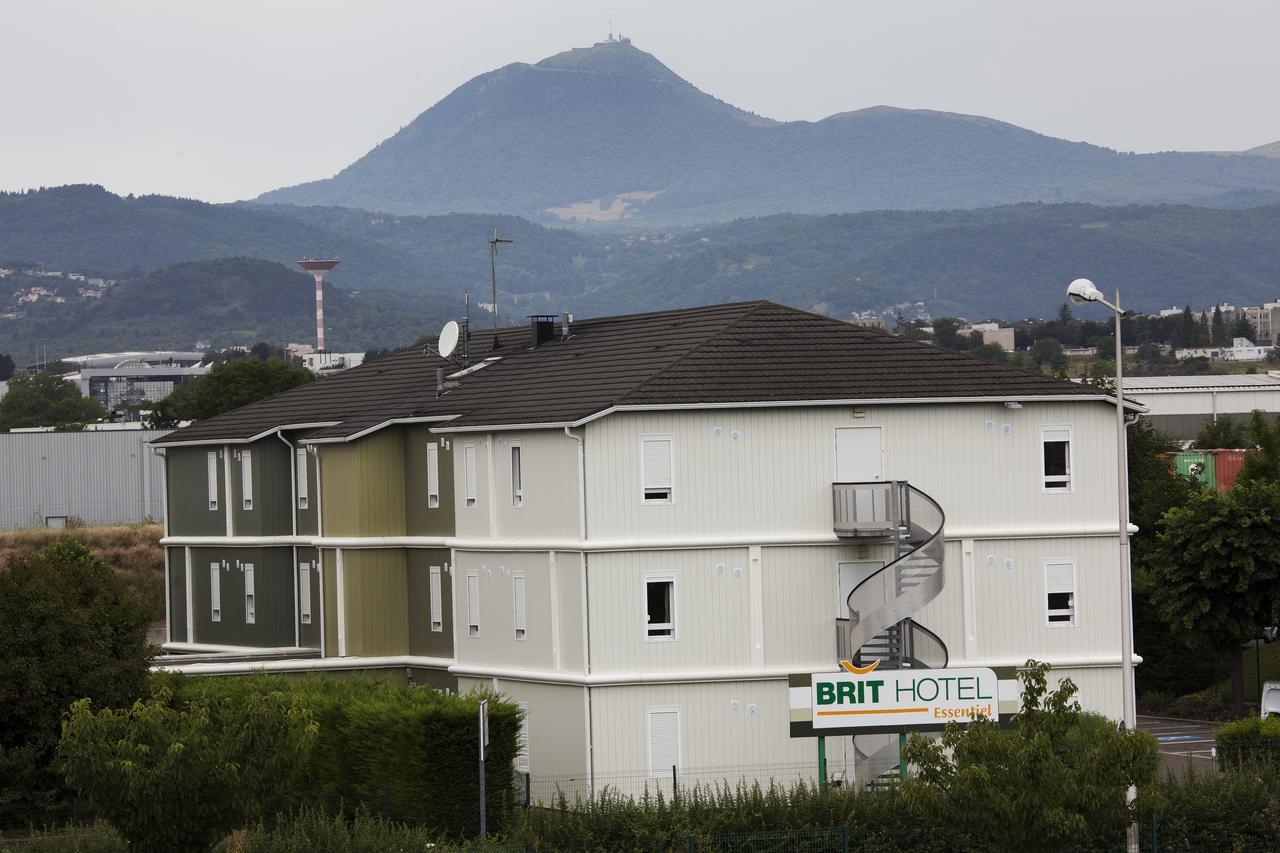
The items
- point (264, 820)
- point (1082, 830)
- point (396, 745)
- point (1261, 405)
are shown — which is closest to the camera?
point (1082, 830)

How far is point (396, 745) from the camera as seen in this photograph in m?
39.2

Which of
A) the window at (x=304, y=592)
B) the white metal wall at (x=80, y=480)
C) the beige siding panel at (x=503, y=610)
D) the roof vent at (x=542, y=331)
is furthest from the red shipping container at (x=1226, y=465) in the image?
the white metal wall at (x=80, y=480)

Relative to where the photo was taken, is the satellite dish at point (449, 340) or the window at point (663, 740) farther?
Answer: the satellite dish at point (449, 340)

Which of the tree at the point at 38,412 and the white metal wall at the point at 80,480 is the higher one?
the tree at the point at 38,412

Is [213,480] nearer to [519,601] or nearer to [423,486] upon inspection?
[423,486]

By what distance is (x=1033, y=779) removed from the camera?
96.4 ft

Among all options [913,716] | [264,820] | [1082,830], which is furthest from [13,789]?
[1082,830]

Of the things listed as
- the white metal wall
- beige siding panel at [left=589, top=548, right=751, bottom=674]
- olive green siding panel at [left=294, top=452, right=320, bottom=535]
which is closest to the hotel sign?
beige siding panel at [left=589, top=548, right=751, bottom=674]

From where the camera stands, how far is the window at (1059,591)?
46.5 meters

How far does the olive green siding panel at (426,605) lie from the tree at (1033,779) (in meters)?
22.5

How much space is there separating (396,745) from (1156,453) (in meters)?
52.6

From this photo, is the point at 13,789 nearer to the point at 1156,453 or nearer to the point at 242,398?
the point at 1156,453

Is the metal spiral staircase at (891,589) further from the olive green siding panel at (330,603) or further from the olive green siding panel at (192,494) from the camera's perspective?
the olive green siding panel at (192,494)

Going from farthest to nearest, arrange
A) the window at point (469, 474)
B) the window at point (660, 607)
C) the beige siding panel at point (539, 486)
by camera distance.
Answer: the window at point (469, 474)
the beige siding panel at point (539, 486)
the window at point (660, 607)
